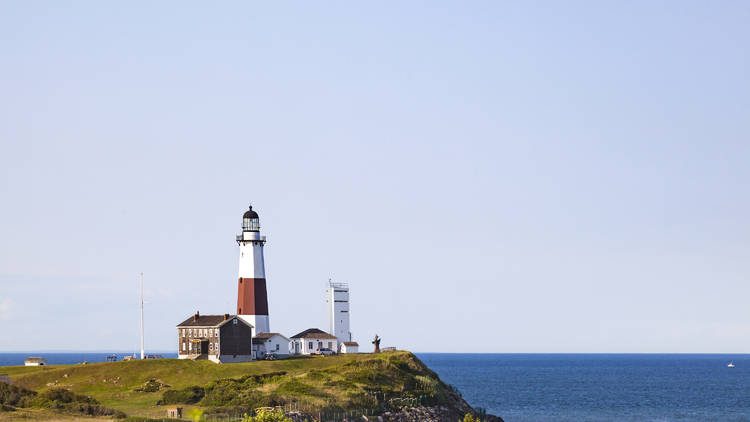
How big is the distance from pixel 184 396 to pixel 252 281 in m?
33.1

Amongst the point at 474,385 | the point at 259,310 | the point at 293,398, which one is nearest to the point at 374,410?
the point at 293,398

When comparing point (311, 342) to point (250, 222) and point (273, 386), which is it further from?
point (273, 386)

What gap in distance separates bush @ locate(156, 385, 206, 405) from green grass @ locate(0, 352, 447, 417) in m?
0.45

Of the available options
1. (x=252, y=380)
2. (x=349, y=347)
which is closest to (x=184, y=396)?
(x=252, y=380)

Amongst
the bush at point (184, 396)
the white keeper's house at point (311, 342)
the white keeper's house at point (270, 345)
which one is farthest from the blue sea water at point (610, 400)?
the bush at point (184, 396)

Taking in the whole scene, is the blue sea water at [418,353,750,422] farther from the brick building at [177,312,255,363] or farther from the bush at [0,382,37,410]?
the bush at [0,382,37,410]

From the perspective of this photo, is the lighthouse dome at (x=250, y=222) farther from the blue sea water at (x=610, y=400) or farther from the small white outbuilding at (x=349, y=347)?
the blue sea water at (x=610, y=400)

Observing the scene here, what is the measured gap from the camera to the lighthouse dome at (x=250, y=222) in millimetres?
119625

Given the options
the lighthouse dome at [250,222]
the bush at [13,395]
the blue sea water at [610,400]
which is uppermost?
the lighthouse dome at [250,222]

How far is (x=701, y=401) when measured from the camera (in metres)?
146

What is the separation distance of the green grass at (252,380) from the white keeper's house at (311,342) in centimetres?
959

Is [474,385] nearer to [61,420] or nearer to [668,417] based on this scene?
[668,417]

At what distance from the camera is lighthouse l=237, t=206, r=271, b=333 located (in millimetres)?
117875

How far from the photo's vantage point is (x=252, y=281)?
11800 centimetres
